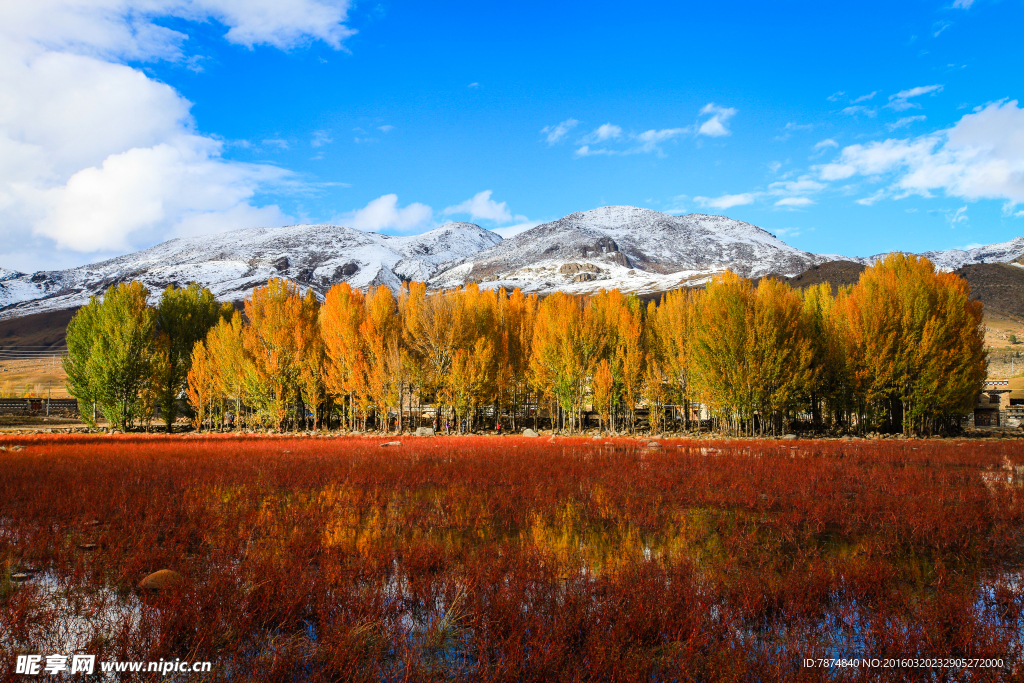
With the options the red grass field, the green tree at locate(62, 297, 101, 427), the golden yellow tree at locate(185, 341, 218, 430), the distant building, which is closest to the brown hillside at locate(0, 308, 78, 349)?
the green tree at locate(62, 297, 101, 427)

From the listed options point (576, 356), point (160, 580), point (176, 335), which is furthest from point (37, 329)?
point (160, 580)

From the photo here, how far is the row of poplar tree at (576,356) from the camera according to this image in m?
31.8

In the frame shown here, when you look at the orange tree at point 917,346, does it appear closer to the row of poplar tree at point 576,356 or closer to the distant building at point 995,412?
the row of poplar tree at point 576,356

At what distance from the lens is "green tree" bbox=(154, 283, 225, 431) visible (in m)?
40.3

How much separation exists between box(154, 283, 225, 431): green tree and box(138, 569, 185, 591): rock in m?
40.5

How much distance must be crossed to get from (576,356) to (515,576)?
31.7 m

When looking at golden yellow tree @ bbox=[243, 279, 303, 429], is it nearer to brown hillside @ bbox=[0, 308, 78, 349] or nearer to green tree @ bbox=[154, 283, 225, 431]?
green tree @ bbox=[154, 283, 225, 431]

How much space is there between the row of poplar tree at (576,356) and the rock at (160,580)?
30.9 meters

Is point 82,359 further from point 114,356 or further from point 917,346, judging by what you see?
point 917,346

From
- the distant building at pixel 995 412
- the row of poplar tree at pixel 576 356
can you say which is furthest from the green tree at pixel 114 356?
the distant building at pixel 995 412

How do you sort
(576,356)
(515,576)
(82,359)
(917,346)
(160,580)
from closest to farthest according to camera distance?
(160,580)
(515,576)
(917,346)
(576,356)
(82,359)

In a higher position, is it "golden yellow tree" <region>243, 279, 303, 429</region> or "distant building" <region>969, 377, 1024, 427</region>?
"golden yellow tree" <region>243, 279, 303, 429</region>

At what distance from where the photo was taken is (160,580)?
5.64 meters

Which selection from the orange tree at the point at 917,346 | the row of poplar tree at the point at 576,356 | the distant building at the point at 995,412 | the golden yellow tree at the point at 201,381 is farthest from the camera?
the distant building at the point at 995,412
